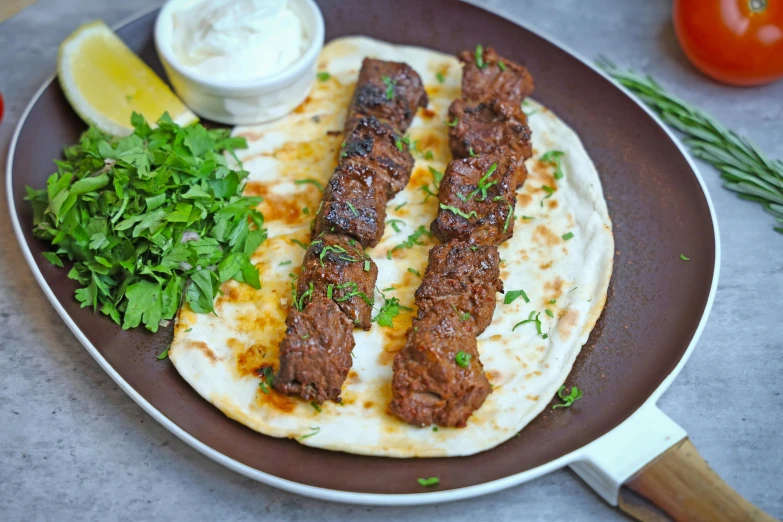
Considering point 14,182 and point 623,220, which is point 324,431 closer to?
point 623,220

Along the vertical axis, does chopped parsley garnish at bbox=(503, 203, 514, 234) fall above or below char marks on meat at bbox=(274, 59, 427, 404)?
above

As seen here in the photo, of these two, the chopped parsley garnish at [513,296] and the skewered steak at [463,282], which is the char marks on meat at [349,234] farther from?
the chopped parsley garnish at [513,296]

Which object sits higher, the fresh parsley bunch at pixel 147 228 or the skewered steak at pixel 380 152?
the skewered steak at pixel 380 152

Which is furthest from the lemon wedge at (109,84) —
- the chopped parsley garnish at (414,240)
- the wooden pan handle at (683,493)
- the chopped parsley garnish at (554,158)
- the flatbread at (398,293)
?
the wooden pan handle at (683,493)

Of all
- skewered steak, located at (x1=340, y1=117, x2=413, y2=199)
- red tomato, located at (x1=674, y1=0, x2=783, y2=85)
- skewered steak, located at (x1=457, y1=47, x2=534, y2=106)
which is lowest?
skewered steak, located at (x1=340, y1=117, x2=413, y2=199)


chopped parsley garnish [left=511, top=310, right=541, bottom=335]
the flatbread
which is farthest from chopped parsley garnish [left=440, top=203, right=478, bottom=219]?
chopped parsley garnish [left=511, top=310, right=541, bottom=335]

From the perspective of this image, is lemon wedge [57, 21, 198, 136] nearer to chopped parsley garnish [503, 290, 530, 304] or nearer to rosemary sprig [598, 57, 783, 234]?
chopped parsley garnish [503, 290, 530, 304]
